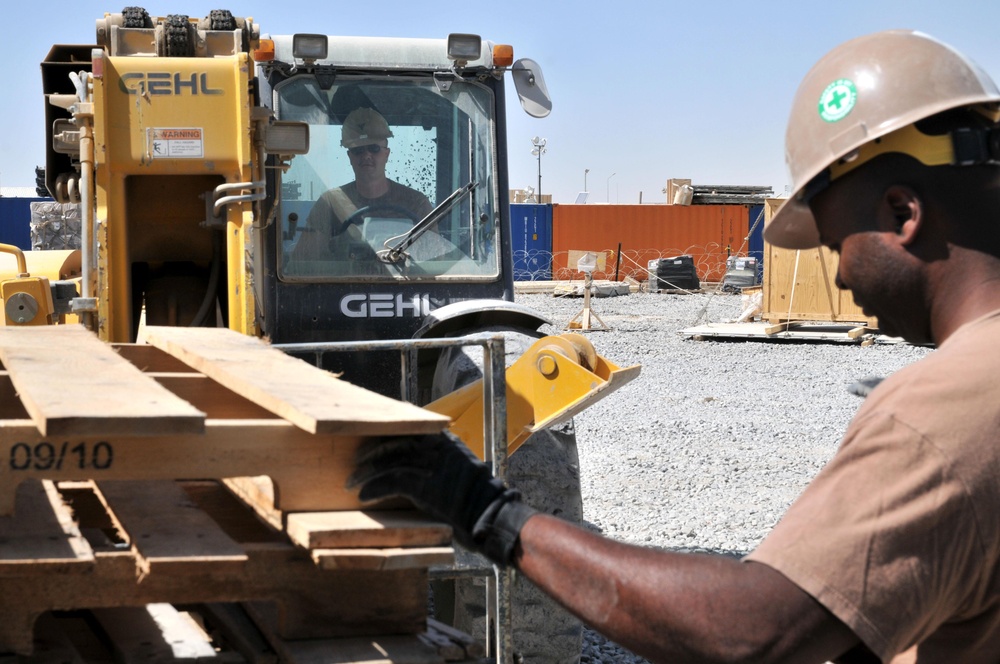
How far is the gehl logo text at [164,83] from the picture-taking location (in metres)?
4.46

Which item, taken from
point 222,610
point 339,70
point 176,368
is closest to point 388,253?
point 339,70

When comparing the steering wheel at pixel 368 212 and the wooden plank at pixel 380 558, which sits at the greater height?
the steering wheel at pixel 368 212

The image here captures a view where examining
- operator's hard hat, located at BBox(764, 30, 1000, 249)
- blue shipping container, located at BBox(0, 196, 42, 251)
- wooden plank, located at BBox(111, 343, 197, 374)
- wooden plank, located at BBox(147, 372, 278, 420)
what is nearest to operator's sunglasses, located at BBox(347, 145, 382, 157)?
wooden plank, located at BBox(111, 343, 197, 374)

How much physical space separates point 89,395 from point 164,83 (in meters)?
2.62

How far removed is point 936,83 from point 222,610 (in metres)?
1.93

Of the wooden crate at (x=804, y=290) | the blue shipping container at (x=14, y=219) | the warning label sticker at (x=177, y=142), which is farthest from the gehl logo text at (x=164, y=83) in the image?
the blue shipping container at (x=14, y=219)

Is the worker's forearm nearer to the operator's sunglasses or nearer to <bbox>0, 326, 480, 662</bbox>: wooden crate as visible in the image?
<bbox>0, 326, 480, 662</bbox>: wooden crate

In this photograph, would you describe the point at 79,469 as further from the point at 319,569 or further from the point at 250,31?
the point at 250,31

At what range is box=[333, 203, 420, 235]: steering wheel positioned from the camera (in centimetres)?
571

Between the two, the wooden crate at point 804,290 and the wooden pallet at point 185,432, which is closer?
the wooden pallet at point 185,432

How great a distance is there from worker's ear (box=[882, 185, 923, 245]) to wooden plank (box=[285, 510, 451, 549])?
1.00 m

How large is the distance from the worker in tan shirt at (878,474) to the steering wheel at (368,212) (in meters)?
3.65

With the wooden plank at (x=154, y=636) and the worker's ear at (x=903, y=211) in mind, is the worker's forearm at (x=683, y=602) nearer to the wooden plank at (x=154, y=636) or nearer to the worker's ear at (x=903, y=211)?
the worker's ear at (x=903, y=211)

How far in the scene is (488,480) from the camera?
6.99ft
